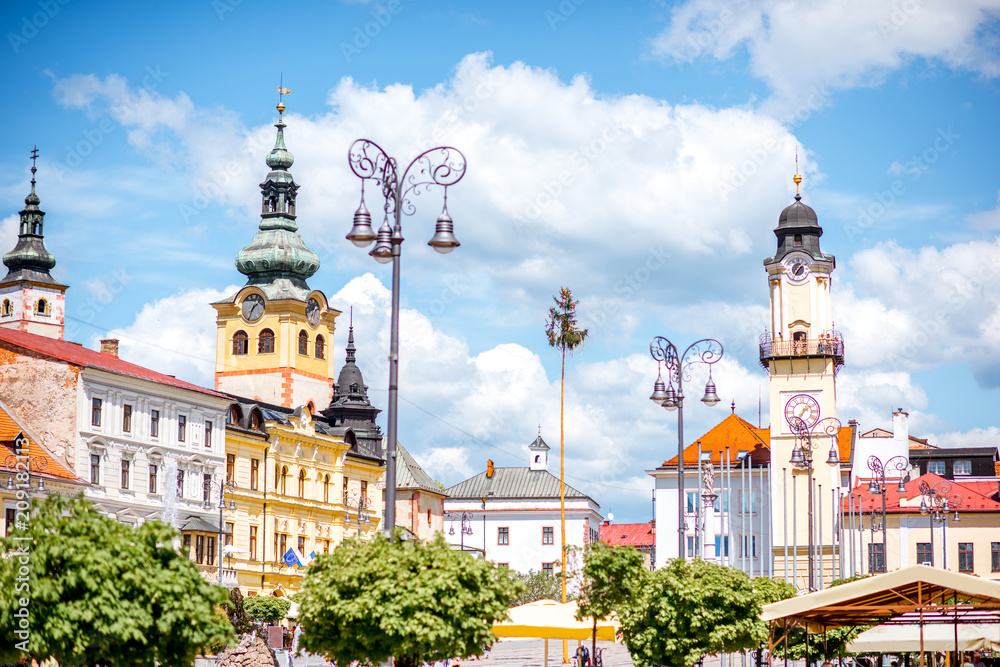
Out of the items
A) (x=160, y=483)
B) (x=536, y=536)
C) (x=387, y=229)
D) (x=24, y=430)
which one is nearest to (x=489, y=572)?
(x=387, y=229)

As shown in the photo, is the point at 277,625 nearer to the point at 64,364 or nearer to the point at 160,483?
the point at 160,483

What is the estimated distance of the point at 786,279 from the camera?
85938 mm

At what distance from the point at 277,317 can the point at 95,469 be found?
1376 inches

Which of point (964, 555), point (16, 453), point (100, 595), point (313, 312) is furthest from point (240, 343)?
point (100, 595)

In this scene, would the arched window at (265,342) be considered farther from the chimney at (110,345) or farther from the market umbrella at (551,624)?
the market umbrella at (551,624)

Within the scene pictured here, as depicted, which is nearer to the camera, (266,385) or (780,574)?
(780,574)

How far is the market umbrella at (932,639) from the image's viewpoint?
28.5 meters

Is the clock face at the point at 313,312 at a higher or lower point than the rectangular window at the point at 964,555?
higher

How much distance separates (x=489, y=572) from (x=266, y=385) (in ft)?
247

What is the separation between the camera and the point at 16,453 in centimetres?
5144

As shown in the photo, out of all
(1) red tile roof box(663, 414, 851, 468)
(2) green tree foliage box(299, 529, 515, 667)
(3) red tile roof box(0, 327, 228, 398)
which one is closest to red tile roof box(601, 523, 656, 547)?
(1) red tile roof box(663, 414, 851, 468)

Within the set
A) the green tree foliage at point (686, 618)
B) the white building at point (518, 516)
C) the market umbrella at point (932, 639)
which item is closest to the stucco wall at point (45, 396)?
the green tree foliage at point (686, 618)

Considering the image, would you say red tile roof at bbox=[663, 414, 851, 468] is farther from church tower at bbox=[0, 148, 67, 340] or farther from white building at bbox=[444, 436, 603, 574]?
church tower at bbox=[0, 148, 67, 340]

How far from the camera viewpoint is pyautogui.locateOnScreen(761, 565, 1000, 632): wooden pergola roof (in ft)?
69.5
